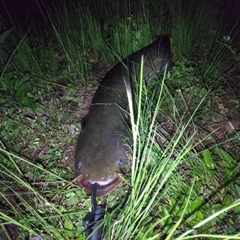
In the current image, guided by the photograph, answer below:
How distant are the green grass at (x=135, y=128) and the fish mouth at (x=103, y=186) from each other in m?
0.07

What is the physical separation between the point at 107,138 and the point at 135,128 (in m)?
0.75

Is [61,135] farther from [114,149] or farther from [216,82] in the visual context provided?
[216,82]

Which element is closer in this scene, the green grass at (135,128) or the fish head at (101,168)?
the green grass at (135,128)

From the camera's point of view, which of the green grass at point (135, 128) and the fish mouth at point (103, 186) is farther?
the fish mouth at point (103, 186)

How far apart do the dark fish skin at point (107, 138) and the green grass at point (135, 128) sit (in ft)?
0.32

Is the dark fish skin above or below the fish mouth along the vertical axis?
above

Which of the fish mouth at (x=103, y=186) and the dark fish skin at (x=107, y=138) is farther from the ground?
the dark fish skin at (x=107, y=138)

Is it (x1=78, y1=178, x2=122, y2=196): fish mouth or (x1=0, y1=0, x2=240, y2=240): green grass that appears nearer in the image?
(x1=0, y1=0, x2=240, y2=240): green grass

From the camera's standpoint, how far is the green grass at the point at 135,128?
65.9 inches

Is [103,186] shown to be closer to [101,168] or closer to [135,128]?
[101,168]

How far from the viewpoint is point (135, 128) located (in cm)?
125

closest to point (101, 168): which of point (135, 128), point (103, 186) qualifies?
point (103, 186)

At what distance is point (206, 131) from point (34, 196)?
115 centimetres

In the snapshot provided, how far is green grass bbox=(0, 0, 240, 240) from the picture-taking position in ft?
5.49
